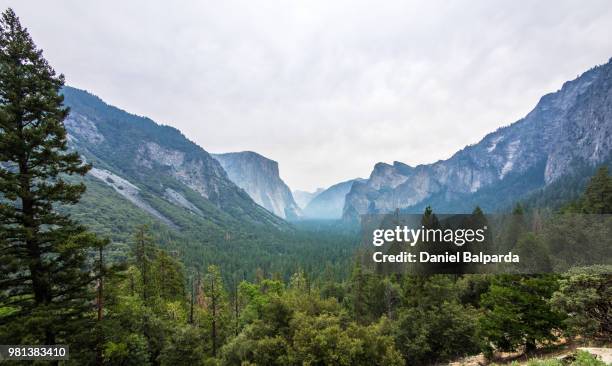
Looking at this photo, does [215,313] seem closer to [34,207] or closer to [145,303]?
[145,303]

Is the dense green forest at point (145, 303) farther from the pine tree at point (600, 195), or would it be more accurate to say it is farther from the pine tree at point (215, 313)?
the pine tree at point (600, 195)

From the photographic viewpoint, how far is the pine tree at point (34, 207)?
9.63 meters

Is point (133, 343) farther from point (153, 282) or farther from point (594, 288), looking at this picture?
point (594, 288)

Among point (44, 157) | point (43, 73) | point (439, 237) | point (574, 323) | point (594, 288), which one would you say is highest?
point (43, 73)

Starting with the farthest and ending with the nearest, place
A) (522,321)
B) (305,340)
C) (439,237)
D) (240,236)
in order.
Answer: (240,236)
(439,237)
(522,321)
(305,340)

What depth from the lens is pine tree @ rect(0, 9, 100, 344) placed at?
9.63 meters

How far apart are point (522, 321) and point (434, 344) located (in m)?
6.44

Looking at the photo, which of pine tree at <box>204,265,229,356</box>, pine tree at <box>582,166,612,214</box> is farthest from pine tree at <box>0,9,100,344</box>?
pine tree at <box>582,166,612,214</box>

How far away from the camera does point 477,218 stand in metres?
28.7

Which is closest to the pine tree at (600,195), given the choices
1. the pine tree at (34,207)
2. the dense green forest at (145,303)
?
the dense green forest at (145,303)

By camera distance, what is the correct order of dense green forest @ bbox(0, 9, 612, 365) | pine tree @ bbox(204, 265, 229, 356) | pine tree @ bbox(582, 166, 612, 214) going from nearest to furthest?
1. dense green forest @ bbox(0, 9, 612, 365)
2. pine tree @ bbox(204, 265, 229, 356)
3. pine tree @ bbox(582, 166, 612, 214)

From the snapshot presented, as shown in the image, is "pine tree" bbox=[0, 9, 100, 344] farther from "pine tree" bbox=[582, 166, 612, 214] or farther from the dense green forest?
"pine tree" bbox=[582, 166, 612, 214]

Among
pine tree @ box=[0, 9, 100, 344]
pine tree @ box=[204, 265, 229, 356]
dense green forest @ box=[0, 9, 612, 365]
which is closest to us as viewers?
pine tree @ box=[0, 9, 100, 344]

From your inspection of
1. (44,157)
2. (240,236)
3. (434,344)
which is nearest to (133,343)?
(44,157)
